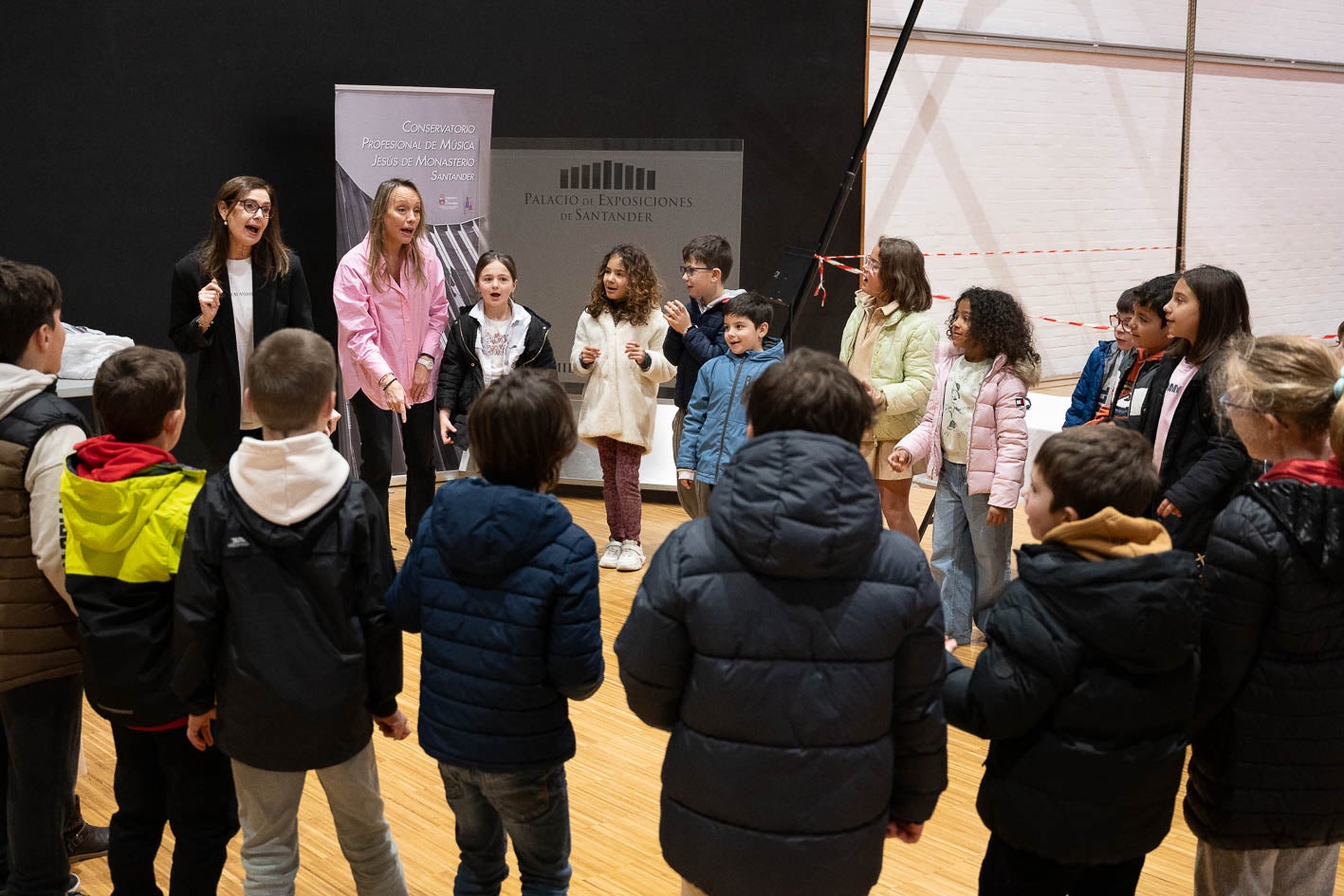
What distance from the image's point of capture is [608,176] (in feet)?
20.8

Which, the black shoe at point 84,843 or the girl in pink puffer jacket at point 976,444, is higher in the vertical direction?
the girl in pink puffer jacket at point 976,444

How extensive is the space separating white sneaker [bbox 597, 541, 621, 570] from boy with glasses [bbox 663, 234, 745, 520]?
56 cm

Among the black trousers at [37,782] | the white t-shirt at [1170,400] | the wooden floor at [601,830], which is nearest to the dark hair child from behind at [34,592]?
the black trousers at [37,782]

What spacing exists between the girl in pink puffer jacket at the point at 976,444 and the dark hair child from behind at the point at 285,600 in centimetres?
238

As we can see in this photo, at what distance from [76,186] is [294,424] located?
437 centimetres

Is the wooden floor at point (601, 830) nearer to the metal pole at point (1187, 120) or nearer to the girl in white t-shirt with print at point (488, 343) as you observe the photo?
the girl in white t-shirt with print at point (488, 343)

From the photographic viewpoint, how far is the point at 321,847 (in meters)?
2.86

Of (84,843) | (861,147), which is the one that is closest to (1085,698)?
(84,843)

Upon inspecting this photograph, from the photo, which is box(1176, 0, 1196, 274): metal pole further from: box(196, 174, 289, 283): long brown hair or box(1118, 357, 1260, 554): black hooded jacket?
box(196, 174, 289, 283): long brown hair

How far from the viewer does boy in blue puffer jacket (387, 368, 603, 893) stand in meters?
1.96

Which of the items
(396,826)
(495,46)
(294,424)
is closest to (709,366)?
(396,826)

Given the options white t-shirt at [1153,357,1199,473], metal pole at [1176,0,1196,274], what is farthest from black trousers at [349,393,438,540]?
metal pole at [1176,0,1196,274]

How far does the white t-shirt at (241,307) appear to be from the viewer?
14.5 ft

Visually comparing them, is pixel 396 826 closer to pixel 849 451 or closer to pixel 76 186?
pixel 849 451
